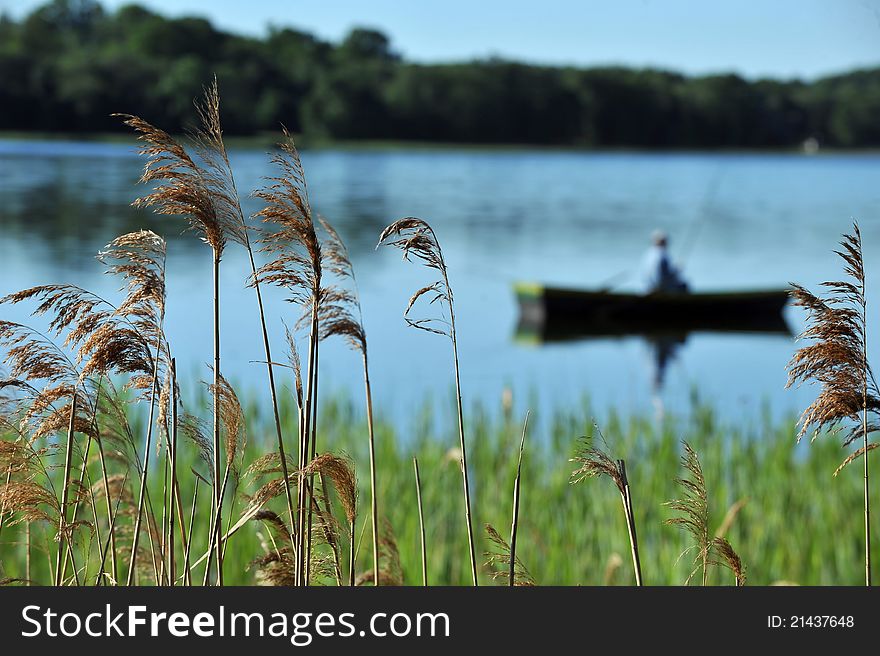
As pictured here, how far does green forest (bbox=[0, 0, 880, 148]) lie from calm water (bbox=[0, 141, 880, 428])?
366 centimetres

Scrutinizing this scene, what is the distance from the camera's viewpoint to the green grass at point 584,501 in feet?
22.0

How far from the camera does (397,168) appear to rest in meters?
85.9

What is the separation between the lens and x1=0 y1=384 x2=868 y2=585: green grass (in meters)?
6.72

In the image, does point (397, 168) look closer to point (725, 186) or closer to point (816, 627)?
point (725, 186)

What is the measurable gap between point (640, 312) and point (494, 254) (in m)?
15.2

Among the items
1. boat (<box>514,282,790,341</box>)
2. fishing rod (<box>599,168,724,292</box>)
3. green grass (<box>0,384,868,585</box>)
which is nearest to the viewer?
green grass (<box>0,384,868,585</box>)

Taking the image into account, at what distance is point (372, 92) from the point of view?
255ft

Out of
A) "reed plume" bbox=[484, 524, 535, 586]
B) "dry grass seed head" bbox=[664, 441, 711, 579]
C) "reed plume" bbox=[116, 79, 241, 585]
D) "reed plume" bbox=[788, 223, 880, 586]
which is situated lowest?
"reed plume" bbox=[484, 524, 535, 586]

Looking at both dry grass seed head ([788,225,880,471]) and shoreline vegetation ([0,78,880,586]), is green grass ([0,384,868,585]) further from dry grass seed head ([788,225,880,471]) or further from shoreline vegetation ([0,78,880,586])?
dry grass seed head ([788,225,880,471])

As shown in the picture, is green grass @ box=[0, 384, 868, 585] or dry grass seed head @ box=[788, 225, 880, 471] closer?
dry grass seed head @ box=[788, 225, 880, 471]

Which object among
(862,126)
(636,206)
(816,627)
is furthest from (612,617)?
(862,126)

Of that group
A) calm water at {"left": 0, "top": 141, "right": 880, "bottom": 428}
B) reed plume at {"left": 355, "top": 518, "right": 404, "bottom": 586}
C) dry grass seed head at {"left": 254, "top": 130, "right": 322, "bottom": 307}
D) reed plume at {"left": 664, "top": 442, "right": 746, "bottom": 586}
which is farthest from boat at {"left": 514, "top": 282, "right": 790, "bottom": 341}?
dry grass seed head at {"left": 254, "top": 130, "right": 322, "bottom": 307}

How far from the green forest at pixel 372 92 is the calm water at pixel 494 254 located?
366 centimetres

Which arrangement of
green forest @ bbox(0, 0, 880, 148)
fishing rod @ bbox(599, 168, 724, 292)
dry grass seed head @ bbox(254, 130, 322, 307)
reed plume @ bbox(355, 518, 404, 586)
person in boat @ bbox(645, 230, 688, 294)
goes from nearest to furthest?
dry grass seed head @ bbox(254, 130, 322, 307) → reed plume @ bbox(355, 518, 404, 586) → person in boat @ bbox(645, 230, 688, 294) → fishing rod @ bbox(599, 168, 724, 292) → green forest @ bbox(0, 0, 880, 148)
